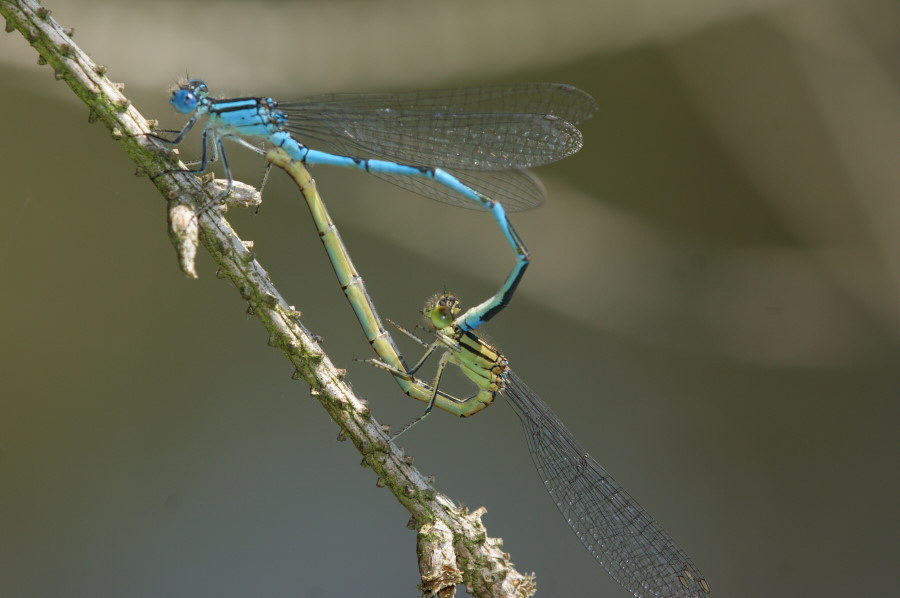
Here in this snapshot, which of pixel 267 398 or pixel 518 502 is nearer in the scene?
pixel 267 398

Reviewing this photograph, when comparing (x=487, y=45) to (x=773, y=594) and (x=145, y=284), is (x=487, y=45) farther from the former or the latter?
(x=773, y=594)

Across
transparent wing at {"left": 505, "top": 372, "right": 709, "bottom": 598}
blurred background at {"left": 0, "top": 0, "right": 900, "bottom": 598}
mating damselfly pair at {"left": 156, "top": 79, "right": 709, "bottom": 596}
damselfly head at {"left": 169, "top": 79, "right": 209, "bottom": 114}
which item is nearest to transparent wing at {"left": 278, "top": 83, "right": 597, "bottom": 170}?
mating damselfly pair at {"left": 156, "top": 79, "right": 709, "bottom": 596}

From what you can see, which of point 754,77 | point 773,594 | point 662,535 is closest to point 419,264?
point 754,77

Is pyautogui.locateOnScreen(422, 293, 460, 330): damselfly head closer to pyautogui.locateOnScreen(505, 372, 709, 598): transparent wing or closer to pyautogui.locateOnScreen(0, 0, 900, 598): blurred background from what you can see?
pyautogui.locateOnScreen(505, 372, 709, 598): transparent wing

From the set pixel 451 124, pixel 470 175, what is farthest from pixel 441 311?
pixel 451 124

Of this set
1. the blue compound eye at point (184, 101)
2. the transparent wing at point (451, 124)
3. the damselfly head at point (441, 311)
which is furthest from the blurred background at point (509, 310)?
the blue compound eye at point (184, 101)

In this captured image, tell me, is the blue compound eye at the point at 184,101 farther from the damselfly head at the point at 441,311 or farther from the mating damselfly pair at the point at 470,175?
the damselfly head at the point at 441,311
